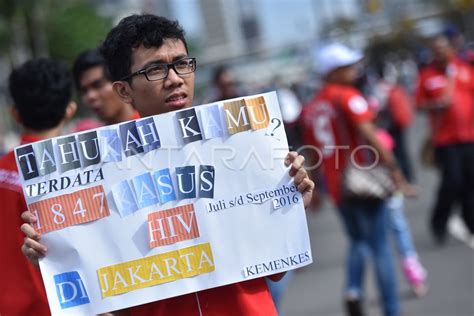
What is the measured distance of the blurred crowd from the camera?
563 centimetres

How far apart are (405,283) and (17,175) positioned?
18.6 feet

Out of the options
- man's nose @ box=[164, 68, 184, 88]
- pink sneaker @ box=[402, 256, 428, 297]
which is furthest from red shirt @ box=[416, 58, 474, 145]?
man's nose @ box=[164, 68, 184, 88]

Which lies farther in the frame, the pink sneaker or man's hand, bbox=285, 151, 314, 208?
the pink sneaker

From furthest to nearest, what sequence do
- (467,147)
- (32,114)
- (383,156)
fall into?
(467,147)
(383,156)
(32,114)

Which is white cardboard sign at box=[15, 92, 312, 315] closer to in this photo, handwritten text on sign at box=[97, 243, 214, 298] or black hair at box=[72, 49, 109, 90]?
handwritten text on sign at box=[97, 243, 214, 298]

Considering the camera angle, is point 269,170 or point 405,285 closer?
point 269,170

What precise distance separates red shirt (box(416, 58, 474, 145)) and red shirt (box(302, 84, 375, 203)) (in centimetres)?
259

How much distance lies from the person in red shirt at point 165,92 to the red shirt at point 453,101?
6887 mm

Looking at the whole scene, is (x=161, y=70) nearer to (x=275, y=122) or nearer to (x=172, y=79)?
(x=172, y=79)

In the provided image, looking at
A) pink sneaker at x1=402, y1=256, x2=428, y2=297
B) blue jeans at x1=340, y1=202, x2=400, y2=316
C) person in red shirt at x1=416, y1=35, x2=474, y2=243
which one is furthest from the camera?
person in red shirt at x1=416, y1=35, x2=474, y2=243

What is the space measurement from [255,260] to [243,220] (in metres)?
0.13

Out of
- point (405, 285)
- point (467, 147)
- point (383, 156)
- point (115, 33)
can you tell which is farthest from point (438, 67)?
point (115, 33)

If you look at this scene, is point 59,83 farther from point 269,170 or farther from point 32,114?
point 269,170

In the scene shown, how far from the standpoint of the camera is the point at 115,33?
337 centimetres
